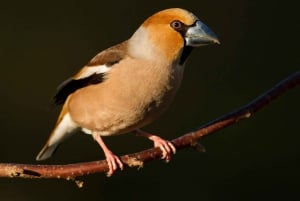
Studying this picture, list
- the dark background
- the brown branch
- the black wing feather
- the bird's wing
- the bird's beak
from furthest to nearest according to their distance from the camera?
the dark background < the black wing feather < the bird's wing < the bird's beak < the brown branch

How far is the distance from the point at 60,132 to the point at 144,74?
62 centimetres

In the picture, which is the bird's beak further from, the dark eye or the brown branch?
the brown branch

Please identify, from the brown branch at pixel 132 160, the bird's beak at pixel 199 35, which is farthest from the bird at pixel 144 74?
the brown branch at pixel 132 160

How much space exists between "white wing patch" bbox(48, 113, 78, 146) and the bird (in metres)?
0.22

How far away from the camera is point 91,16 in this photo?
488 cm

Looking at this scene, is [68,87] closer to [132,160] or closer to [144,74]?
[144,74]

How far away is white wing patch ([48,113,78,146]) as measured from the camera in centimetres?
310

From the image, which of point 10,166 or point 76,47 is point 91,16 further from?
point 10,166

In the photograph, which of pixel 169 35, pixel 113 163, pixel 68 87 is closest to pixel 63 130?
pixel 68 87

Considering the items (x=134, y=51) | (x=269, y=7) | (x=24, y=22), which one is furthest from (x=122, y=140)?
(x=134, y=51)

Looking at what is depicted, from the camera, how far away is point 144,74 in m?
2.72

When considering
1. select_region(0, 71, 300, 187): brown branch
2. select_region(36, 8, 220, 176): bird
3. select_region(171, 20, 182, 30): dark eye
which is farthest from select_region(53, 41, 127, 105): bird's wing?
select_region(0, 71, 300, 187): brown branch

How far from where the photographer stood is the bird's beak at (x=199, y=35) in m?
2.60

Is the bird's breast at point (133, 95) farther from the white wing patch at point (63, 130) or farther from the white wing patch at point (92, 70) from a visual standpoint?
the white wing patch at point (63, 130)
